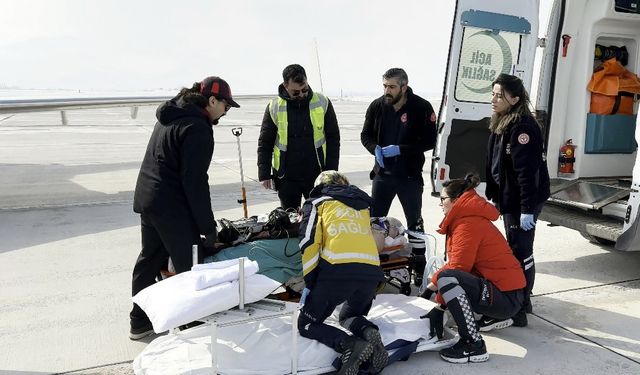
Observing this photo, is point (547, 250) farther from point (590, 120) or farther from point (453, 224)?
point (453, 224)

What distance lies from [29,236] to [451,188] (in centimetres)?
529

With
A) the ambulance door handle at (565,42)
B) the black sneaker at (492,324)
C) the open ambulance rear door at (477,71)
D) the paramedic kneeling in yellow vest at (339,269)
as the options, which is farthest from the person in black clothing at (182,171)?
the ambulance door handle at (565,42)

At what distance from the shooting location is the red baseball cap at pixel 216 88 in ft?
12.8

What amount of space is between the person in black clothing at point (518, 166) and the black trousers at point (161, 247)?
2.44 m

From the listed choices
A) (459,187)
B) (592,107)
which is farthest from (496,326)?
(592,107)

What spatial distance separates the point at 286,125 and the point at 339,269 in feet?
6.45

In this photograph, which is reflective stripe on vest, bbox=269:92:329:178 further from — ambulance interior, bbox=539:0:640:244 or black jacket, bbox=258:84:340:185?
ambulance interior, bbox=539:0:640:244

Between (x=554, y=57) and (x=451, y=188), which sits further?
(x=554, y=57)

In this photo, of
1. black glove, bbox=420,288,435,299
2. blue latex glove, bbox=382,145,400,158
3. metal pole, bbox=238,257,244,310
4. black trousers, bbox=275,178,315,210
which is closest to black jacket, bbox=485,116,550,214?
blue latex glove, bbox=382,145,400,158

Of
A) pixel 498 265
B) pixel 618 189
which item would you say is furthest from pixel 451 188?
pixel 618 189

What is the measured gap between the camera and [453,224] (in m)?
4.02

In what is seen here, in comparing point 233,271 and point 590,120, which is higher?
point 590,120

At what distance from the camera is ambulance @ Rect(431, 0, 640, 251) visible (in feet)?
18.5

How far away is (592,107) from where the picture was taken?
21.1ft
